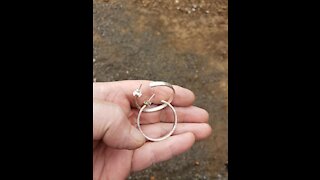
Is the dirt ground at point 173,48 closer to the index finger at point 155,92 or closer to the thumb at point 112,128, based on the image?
the index finger at point 155,92

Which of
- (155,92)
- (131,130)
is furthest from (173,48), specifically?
(131,130)

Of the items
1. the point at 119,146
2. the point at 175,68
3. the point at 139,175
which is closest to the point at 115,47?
the point at 175,68

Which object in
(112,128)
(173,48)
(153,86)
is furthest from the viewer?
(173,48)

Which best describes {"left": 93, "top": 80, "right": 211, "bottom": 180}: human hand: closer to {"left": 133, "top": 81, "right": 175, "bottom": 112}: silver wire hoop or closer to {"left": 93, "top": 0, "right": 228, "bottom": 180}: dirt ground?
{"left": 133, "top": 81, "right": 175, "bottom": 112}: silver wire hoop

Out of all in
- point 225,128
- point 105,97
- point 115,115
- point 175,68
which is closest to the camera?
point 115,115

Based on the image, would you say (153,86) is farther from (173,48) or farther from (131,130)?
(173,48)

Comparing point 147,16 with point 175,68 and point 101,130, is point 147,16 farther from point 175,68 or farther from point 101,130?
point 101,130

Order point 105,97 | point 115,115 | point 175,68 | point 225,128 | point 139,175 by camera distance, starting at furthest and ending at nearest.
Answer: point 175,68
point 225,128
point 139,175
point 105,97
point 115,115
